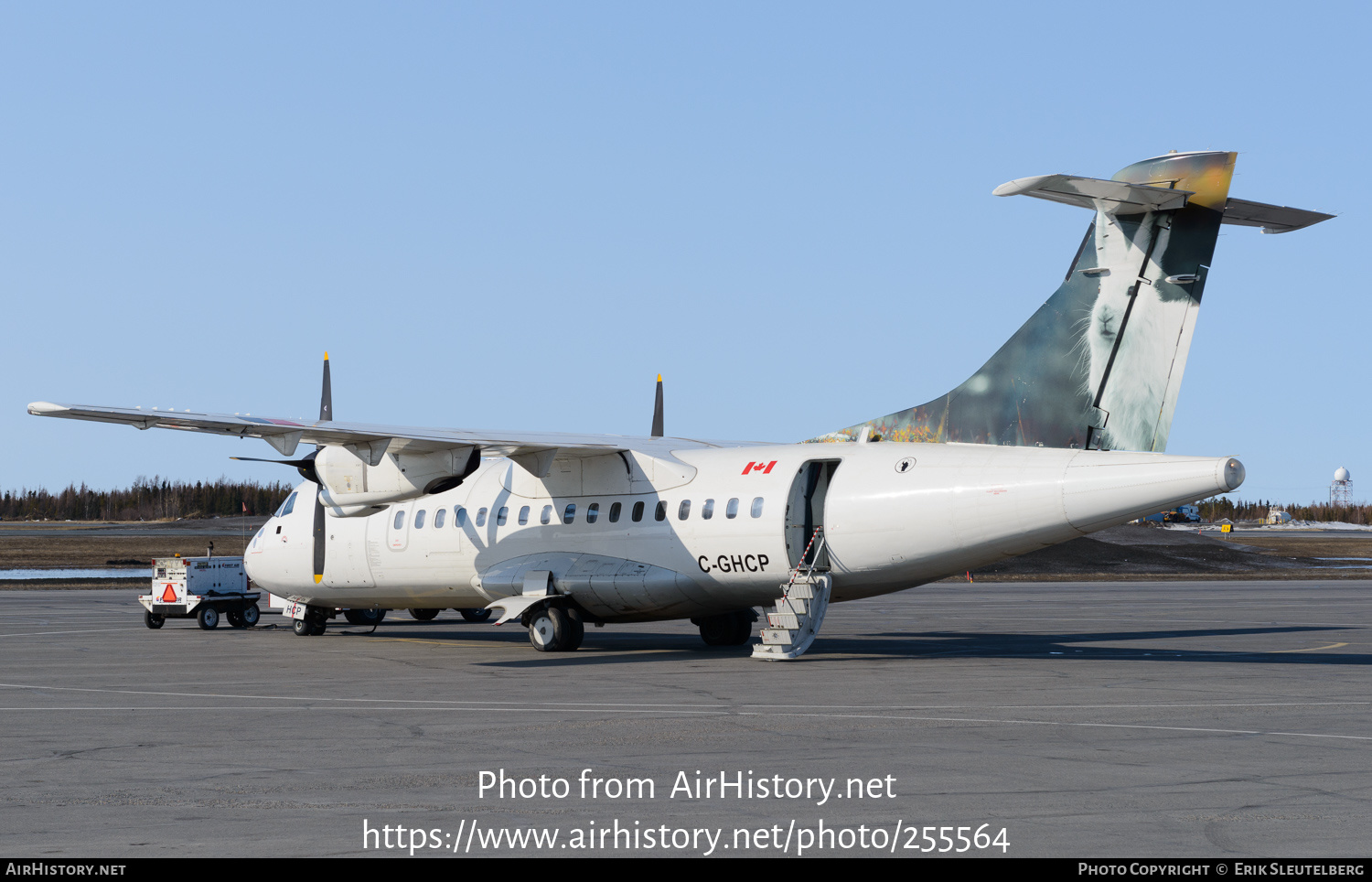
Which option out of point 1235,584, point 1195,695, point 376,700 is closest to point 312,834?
point 376,700

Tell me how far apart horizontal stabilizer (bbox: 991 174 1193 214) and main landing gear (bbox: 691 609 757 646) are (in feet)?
29.1

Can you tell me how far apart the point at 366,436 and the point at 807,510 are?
21.9 ft

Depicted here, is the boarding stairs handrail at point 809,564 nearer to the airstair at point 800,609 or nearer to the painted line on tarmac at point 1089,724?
the airstair at point 800,609

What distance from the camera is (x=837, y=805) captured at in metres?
8.62

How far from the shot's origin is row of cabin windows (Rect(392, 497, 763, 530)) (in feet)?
64.8

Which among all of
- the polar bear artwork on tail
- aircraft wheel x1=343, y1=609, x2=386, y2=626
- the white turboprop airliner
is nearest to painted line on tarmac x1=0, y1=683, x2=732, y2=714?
the white turboprop airliner

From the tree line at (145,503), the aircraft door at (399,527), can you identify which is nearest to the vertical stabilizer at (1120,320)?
the aircraft door at (399,527)

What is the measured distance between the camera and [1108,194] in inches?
659

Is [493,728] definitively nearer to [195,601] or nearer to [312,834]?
[312,834]

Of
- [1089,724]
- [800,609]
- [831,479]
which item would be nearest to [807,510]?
[831,479]

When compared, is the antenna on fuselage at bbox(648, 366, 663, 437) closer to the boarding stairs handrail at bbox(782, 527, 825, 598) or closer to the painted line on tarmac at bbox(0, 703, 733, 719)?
the boarding stairs handrail at bbox(782, 527, 825, 598)

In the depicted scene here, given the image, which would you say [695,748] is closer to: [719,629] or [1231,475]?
[1231,475]

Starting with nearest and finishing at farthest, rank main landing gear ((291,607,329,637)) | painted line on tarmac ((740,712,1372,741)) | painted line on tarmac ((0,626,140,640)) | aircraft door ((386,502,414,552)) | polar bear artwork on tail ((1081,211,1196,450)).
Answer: painted line on tarmac ((740,712,1372,741)) < polar bear artwork on tail ((1081,211,1196,450)) < aircraft door ((386,502,414,552)) < painted line on tarmac ((0,626,140,640)) < main landing gear ((291,607,329,637))
